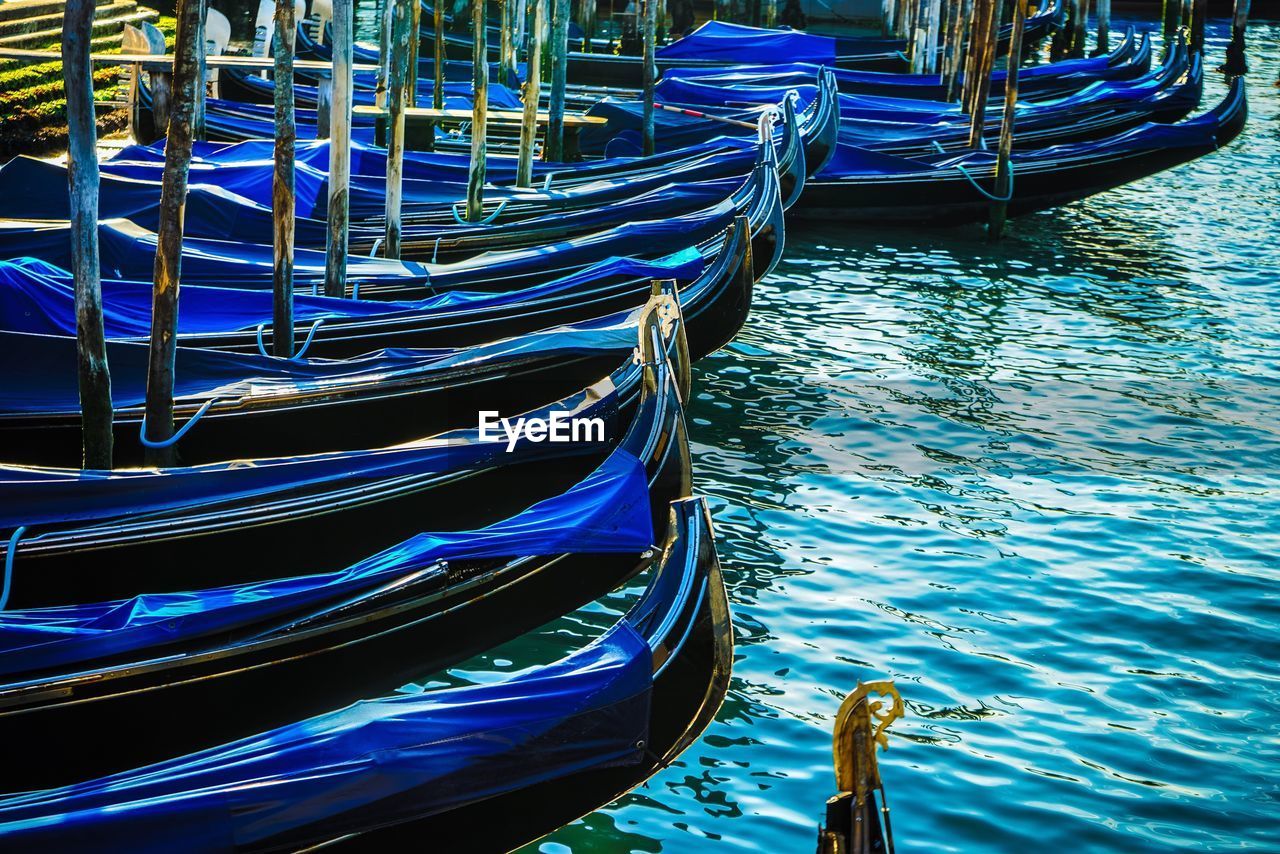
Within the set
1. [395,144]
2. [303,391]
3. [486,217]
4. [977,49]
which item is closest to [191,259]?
[395,144]

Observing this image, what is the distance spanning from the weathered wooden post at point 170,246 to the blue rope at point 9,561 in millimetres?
1053

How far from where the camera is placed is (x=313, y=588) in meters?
5.23

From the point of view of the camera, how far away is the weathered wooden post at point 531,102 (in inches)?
461

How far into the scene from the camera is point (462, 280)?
962 cm

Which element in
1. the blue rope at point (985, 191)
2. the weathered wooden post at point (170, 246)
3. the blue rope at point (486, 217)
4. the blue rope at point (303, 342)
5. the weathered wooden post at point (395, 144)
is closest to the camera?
the weathered wooden post at point (170, 246)

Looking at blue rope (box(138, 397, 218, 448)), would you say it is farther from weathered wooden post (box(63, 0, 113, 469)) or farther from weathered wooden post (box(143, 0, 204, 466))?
weathered wooden post (box(63, 0, 113, 469))

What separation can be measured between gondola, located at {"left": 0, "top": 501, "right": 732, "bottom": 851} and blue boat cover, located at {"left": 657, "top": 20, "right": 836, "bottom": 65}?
15874mm

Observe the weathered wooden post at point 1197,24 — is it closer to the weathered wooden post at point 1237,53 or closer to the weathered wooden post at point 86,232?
the weathered wooden post at point 1237,53

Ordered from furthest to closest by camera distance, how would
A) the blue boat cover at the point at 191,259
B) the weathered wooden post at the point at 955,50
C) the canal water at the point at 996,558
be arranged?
the weathered wooden post at the point at 955,50, the blue boat cover at the point at 191,259, the canal water at the point at 996,558

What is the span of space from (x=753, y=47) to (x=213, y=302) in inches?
518

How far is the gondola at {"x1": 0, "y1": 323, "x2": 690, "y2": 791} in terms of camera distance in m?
4.75

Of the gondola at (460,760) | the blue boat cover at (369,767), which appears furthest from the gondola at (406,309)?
the blue boat cover at (369,767)

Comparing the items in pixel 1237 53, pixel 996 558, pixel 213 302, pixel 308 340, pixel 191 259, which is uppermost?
pixel 1237 53

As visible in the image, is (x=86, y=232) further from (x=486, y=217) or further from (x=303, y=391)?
(x=486, y=217)
